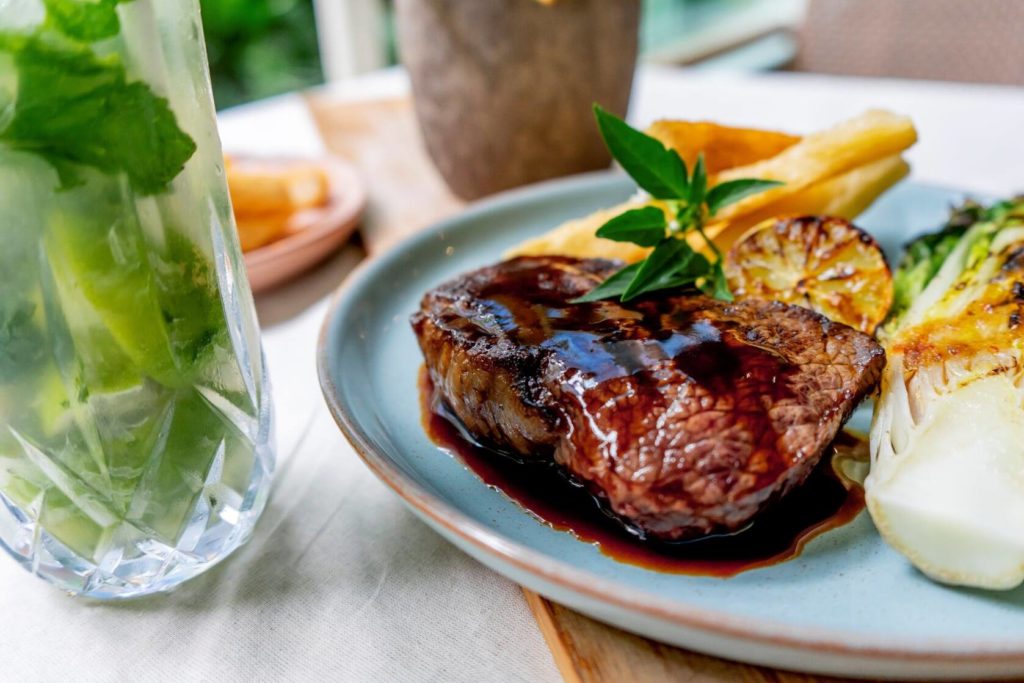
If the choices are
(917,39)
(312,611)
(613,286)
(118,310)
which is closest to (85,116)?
(118,310)

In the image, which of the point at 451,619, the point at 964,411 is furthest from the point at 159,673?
the point at 964,411

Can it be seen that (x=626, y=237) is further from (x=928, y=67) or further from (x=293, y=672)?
(x=928, y=67)

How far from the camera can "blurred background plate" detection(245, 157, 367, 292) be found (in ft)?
6.75

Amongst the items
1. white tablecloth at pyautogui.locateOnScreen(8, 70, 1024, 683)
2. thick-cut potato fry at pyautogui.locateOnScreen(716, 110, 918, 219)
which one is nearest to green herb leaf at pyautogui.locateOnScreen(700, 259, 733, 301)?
thick-cut potato fry at pyautogui.locateOnScreen(716, 110, 918, 219)

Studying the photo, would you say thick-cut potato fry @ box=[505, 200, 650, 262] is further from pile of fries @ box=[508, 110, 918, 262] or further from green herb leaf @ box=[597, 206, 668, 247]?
green herb leaf @ box=[597, 206, 668, 247]

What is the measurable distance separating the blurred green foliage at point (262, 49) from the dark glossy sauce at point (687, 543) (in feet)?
19.9

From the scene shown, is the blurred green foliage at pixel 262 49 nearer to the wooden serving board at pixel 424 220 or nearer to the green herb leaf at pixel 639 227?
the wooden serving board at pixel 424 220

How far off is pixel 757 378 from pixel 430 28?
1.61m

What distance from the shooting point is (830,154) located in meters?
1.79

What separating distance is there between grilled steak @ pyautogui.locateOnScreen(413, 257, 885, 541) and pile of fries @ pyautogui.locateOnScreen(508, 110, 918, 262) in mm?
343

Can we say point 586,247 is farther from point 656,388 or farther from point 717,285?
point 656,388

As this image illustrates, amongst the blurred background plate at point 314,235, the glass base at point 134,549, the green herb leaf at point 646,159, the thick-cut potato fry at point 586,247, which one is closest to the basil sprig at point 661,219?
the green herb leaf at point 646,159

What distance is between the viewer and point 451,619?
112cm

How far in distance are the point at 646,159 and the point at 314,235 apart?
0.97 m
